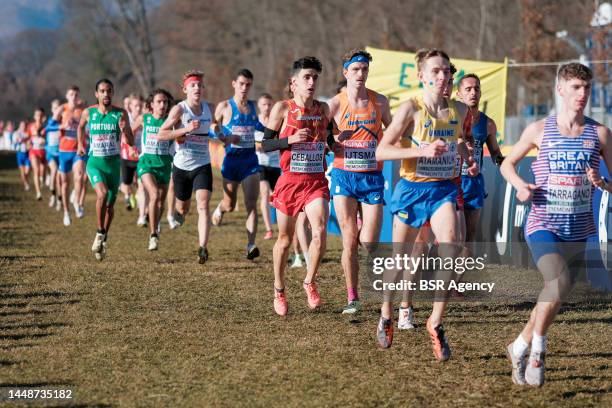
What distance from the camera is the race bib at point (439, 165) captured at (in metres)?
6.95

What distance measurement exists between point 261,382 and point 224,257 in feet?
21.4

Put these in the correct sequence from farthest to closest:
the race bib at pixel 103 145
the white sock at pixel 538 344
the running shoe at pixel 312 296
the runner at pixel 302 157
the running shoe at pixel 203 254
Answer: the race bib at pixel 103 145 → the running shoe at pixel 203 254 → the running shoe at pixel 312 296 → the runner at pixel 302 157 → the white sock at pixel 538 344

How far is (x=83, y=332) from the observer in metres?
7.92

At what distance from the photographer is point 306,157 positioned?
858 cm

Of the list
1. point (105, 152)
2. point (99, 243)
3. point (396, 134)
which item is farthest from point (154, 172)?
point (396, 134)

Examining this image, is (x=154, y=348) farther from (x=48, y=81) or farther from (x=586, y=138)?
(x=48, y=81)

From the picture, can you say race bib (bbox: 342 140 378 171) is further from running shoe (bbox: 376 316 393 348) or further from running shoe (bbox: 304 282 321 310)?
running shoe (bbox: 376 316 393 348)

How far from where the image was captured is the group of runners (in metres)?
6.12

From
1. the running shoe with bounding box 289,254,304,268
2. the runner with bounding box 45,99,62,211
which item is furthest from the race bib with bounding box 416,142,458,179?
the runner with bounding box 45,99,62,211

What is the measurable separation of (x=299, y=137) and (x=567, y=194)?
2.80 metres

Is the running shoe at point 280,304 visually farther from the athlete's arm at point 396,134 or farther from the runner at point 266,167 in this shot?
the runner at point 266,167

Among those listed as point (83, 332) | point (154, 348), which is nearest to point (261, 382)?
point (154, 348)

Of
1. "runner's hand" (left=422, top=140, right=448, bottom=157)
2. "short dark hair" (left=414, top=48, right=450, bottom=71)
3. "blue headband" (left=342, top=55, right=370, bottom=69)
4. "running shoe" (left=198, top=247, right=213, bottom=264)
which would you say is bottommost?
"running shoe" (left=198, top=247, right=213, bottom=264)

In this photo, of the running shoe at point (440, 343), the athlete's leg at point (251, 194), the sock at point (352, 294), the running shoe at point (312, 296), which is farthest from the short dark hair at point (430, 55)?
the athlete's leg at point (251, 194)
